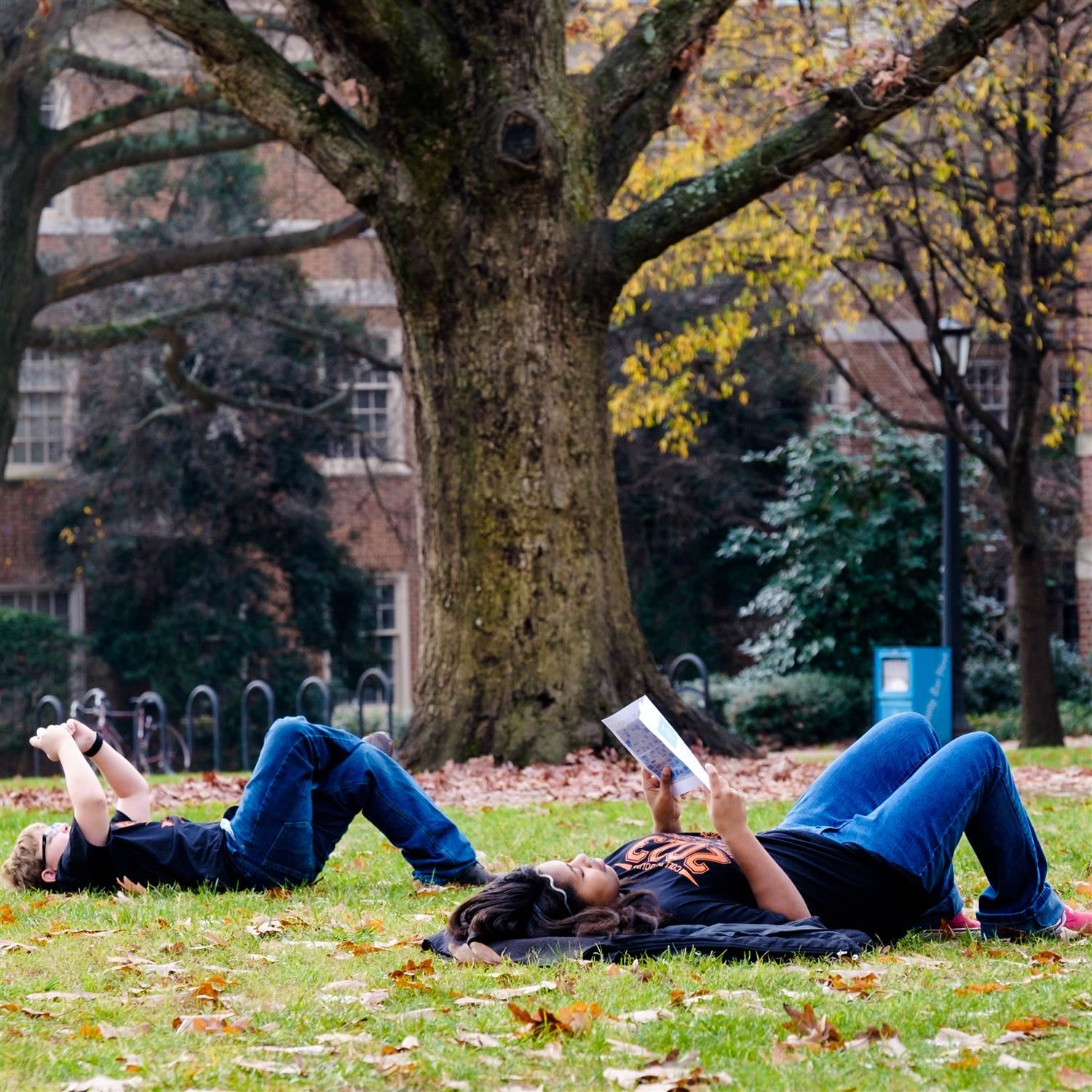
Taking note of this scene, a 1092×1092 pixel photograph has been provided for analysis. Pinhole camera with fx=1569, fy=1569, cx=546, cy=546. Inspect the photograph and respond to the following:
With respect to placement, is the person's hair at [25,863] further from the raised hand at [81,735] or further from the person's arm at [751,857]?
the person's arm at [751,857]

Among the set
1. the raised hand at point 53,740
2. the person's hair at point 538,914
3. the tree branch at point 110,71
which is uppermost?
the tree branch at point 110,71

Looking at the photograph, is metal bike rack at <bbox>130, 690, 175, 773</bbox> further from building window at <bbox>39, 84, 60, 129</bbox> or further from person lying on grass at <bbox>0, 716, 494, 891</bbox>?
person lying on grass at <bbox>0, 716, 494, 891</bbox>

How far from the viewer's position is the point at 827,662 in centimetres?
2355

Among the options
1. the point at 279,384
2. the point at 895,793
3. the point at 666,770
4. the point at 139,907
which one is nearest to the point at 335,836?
the point at 139,907

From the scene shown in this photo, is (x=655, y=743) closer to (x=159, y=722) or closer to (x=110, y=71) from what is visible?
(x=110, y=71)

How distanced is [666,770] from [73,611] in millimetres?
21877

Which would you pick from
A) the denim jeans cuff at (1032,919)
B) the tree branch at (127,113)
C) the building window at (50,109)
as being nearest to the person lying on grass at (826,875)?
the denim jeans cuff at (1032,919)

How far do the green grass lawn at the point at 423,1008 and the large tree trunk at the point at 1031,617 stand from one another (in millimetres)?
12104

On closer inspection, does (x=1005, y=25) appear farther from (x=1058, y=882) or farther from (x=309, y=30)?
(x=1058, y=882)

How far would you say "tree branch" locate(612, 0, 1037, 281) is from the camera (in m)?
10.8

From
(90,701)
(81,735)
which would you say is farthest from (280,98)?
(90,701)

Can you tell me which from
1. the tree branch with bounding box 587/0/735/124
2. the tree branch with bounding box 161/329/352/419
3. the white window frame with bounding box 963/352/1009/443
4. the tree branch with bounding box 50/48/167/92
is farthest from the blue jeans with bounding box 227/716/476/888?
the white window frame with bounding box 963/352/1009/443

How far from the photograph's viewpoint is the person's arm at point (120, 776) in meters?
6.26

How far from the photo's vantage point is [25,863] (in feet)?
20.8
